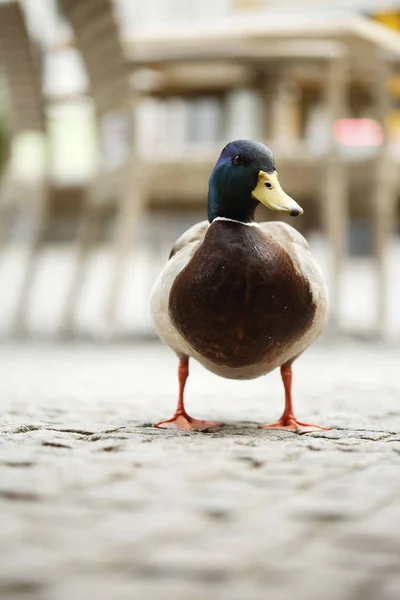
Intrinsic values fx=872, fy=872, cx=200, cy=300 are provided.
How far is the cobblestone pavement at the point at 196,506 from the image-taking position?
1.92ft

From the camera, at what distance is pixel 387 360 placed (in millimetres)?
2432

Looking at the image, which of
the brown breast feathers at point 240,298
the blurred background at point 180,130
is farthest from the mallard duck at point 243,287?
the blurred background at point 180,130

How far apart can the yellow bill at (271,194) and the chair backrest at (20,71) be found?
1842mm

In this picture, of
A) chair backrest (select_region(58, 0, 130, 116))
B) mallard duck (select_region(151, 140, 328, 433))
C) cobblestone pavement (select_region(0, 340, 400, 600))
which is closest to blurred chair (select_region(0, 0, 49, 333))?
chair backrest (select_region(58, 0, 130, 116))

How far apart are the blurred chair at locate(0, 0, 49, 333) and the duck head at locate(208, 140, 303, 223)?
1.79m

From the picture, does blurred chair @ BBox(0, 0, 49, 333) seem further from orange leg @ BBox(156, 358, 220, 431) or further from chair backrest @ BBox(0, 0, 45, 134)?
orange leg @ BBox(156, 358, 220, 431)

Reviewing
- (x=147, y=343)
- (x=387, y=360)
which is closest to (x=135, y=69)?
(x=147, y=343)

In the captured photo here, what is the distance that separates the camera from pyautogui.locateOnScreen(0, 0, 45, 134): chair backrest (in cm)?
279

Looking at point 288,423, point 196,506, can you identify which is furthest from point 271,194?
point 196,506

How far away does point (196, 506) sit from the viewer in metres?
0.77

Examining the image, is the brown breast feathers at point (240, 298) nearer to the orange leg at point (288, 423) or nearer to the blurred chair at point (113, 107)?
the orange leg at point (288, 423)

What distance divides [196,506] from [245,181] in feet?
1.83

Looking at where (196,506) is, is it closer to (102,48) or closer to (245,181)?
(245,181)

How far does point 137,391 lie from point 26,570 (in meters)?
1.21
